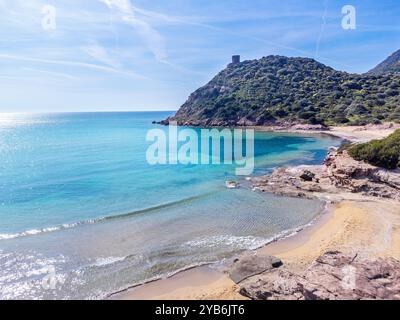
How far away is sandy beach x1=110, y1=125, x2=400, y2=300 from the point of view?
13.6 m

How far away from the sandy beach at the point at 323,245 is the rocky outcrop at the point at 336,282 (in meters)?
1.16

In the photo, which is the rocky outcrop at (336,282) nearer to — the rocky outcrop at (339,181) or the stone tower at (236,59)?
the rocky outcrop at (339,181)

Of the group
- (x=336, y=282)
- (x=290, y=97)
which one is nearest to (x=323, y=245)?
(x=336, y=282)

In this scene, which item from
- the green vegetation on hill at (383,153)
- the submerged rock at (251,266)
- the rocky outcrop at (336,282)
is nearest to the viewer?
the rocky outcrop at (336,282)

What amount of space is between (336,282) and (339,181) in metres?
19.1

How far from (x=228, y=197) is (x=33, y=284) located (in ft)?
55.4

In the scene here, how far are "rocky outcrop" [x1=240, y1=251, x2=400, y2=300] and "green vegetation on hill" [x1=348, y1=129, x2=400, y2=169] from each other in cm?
1567

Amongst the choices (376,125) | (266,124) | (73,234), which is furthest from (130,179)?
(266,124)

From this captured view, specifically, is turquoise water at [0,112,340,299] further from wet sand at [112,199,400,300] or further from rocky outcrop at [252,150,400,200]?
rocky outcrop at [252,150,400,200]

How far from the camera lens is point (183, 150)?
59625 millimetres

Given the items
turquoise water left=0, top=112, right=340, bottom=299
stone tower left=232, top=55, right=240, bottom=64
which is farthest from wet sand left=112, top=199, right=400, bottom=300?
stone tower left=232, top=55, right=240, bottom=64

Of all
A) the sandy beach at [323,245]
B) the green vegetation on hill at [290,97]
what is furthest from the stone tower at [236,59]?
the sandy beach at [323,245]

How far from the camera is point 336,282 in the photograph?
11203 mm

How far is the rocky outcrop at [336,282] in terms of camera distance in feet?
34.6
